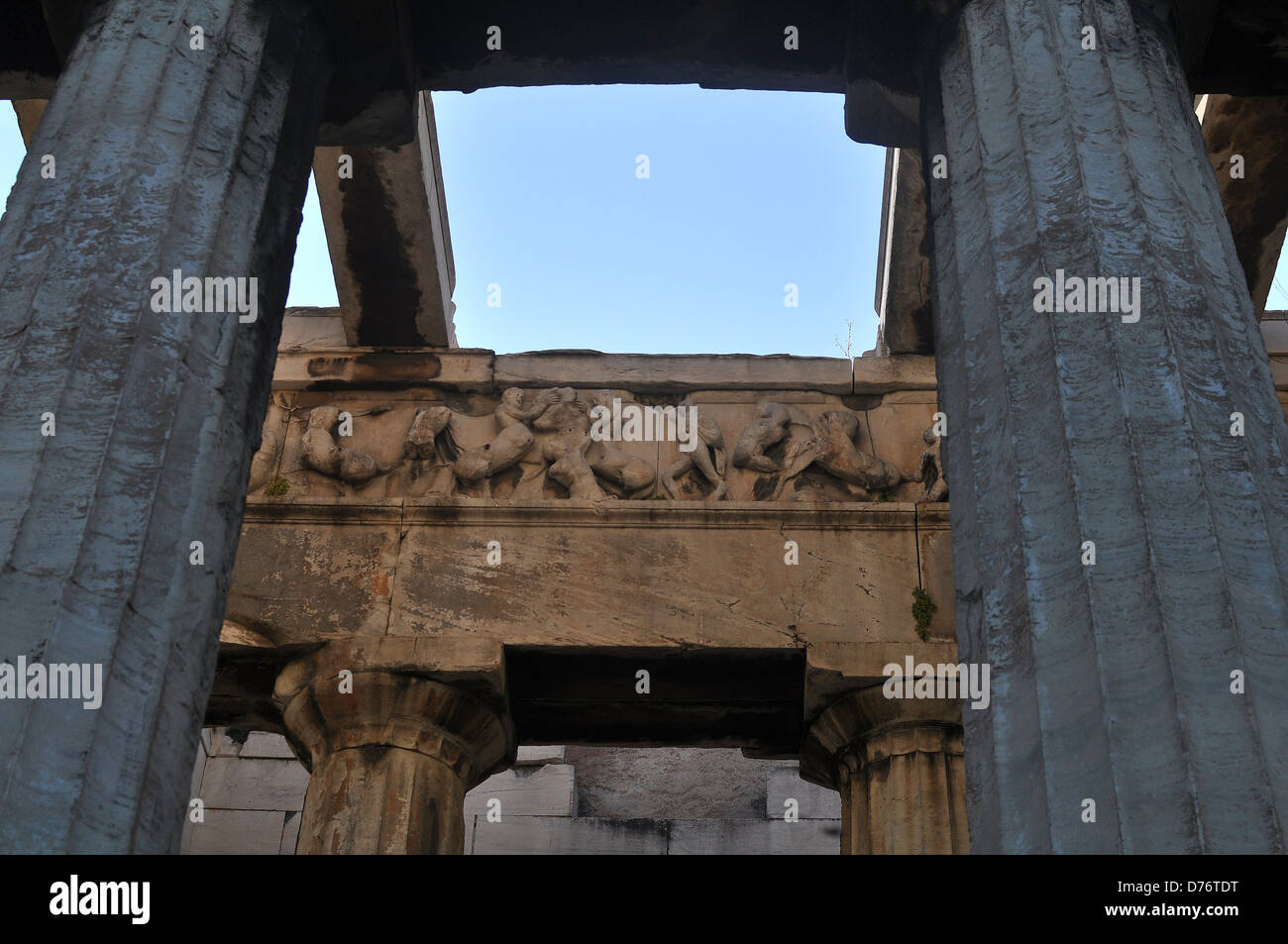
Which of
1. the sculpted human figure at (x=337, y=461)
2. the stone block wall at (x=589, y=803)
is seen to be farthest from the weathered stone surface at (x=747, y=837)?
the sculpted human figure at (x=337, y=461)

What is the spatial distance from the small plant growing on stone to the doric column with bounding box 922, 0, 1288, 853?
3987 millimetres

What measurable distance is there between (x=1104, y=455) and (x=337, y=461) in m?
6.92

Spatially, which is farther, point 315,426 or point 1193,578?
point 315,426

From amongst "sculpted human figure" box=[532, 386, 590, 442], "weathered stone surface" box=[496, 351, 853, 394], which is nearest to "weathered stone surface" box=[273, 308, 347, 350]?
"weathered stone surface" box=[496, 351, 853, 394]

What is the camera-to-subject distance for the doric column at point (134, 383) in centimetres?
510

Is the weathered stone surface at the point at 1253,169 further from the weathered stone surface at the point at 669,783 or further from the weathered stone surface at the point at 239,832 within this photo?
the weathered stone surface at the point at 239,832

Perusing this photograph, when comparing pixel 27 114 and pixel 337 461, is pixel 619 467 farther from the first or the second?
pixel 27 114

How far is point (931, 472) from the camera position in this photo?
37.7ft

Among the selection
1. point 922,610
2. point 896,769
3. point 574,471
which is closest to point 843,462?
point 922,610

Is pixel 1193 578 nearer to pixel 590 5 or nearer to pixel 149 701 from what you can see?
pixel 149 701

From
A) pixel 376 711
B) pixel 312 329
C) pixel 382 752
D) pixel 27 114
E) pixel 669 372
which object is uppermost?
pixel 27 114

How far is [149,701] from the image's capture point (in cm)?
530
